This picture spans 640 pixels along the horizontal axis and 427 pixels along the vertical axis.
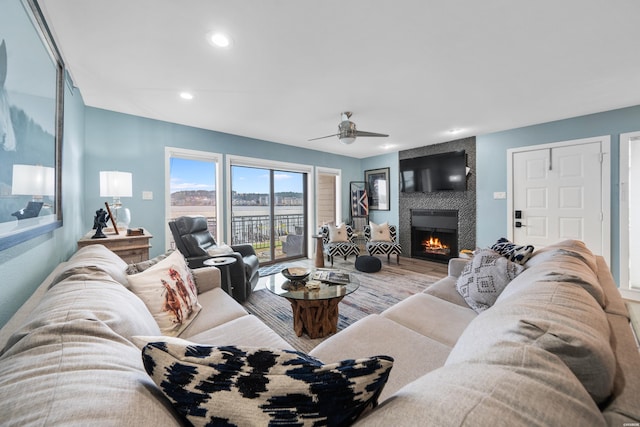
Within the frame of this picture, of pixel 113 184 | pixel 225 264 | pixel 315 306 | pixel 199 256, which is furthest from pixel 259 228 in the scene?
pixel 315 306

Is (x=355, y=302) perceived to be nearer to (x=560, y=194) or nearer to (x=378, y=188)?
(x=560, y=194)

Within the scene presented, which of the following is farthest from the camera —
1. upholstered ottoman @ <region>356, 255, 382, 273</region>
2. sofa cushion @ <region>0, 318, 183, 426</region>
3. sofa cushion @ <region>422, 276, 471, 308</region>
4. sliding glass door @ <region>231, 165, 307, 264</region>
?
sliding glass door @ <region>231, 165, 307, 264</region>

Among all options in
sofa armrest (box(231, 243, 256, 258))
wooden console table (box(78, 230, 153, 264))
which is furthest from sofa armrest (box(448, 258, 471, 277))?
wooden console table (box(78, 230, 153, 264))

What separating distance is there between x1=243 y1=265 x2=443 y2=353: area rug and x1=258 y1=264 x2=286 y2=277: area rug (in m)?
0.96

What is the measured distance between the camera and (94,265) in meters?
1.23

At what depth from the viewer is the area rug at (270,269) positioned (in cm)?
432

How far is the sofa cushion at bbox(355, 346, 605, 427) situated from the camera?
0.42 m

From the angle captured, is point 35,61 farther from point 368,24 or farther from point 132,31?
point 368,24

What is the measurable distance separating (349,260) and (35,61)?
478 cm

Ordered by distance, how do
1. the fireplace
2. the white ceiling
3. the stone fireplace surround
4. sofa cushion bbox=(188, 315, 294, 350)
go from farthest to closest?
1. the fireplace
2. the stone fireplace surround
3. the white ceiling
4. sofa cushion bbox=(188, 315, 294, 350)

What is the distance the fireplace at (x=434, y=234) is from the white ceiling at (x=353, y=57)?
2.08m

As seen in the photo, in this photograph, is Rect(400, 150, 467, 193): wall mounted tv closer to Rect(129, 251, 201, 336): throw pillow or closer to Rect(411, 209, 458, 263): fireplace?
Rect(411, 209, 458, 263): fireplace

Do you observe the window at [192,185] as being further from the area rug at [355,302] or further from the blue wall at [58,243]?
the area rug at [355,302]

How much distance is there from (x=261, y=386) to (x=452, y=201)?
5.08 metres
